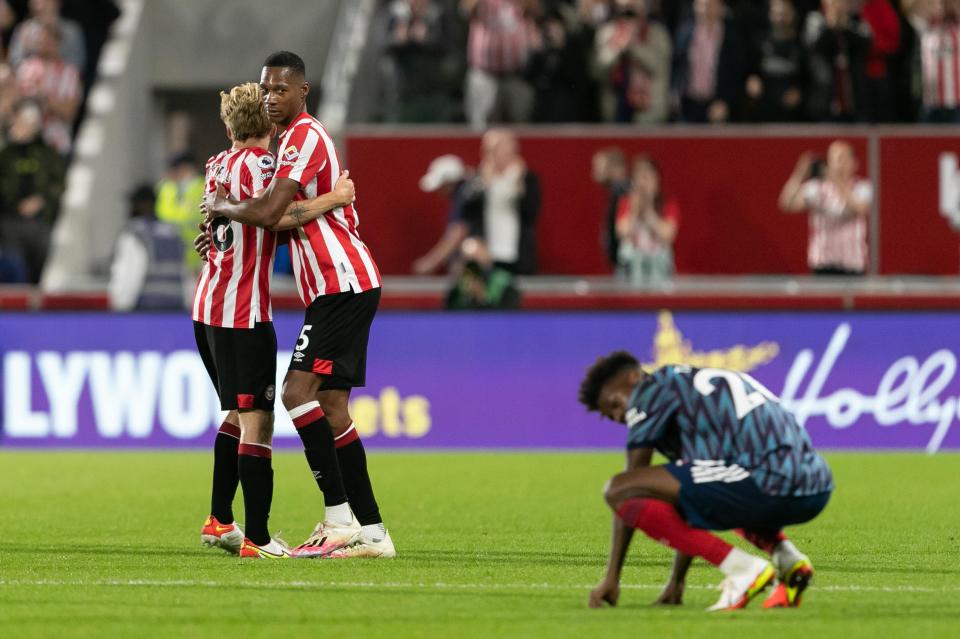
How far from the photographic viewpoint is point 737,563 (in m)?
6.96

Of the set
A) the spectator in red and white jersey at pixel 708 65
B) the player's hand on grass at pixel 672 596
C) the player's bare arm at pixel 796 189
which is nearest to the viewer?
the player's hand on grass at pixel 672 596

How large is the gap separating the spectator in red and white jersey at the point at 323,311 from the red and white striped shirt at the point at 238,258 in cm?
13

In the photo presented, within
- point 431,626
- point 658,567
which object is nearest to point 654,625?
point 431,626

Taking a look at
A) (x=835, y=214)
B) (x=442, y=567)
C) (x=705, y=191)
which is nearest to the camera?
(x=442, y=567)

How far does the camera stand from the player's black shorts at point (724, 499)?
6961mm

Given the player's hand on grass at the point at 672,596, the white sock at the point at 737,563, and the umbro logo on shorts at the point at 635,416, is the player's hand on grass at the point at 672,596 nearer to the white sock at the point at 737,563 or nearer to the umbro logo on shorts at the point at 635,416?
the white sock at the point at 737,563

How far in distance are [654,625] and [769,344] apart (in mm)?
10036

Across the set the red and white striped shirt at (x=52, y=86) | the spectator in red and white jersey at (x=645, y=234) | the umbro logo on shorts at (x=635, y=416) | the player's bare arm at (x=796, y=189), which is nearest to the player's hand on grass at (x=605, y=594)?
the umbro logo on shorts at (x=635, y=416)

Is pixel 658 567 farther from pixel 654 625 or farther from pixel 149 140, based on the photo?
pixel 149 140

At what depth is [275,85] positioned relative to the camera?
9.06 metres

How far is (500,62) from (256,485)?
11.1 m

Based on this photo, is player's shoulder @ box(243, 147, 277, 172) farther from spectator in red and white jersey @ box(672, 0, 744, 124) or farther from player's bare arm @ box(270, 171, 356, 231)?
spectator in red and white jersey @ box(672, 0, 744, 124)

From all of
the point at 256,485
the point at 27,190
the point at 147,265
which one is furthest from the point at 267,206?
the point at 27,190

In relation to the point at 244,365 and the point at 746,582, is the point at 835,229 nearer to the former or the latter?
the point at 244,365
